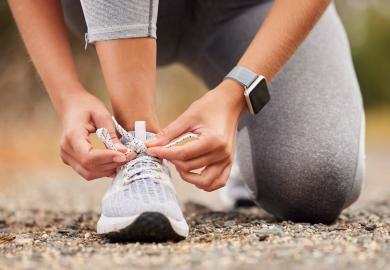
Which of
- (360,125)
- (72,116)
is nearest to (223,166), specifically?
(72,116)

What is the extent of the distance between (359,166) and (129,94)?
703 millimetres

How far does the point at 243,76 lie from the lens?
5.16 feet

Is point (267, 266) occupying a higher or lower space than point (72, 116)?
lower

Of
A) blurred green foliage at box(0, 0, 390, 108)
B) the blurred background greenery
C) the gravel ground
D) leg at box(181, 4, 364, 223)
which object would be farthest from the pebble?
blurred green foliage at box(0, 0, 390, 108)

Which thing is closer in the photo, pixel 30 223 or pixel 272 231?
pixel 272 231

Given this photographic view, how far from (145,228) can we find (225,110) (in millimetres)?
309

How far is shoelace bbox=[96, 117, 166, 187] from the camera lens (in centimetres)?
150

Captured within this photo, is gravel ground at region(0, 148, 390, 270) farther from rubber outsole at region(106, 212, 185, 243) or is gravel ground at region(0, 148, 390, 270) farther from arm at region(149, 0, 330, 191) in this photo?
arm at region(149, 0, 330, 191)

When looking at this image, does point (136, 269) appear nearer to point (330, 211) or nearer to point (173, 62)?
point (330, 211)

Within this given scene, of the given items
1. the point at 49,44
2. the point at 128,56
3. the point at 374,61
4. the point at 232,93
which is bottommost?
the point at 232,93

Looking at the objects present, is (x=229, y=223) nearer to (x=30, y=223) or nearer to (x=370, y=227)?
(x=370, y=227)

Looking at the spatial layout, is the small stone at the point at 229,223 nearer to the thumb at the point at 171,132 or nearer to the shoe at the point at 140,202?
the shoe at the point at 140,202

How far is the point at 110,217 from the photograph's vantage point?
57.6 inches

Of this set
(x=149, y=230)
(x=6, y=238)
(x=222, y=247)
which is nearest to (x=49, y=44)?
(x=6, y=238)
